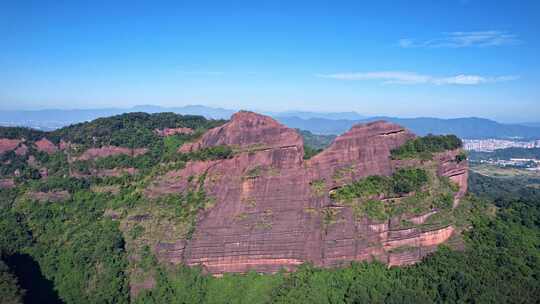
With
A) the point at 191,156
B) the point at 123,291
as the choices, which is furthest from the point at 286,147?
the point at 123,291

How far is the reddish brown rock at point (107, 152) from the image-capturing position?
46.3 m

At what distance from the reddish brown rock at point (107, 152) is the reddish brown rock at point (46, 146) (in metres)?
4.22

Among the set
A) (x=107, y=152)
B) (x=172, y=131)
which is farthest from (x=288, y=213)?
(x=172, y=131)

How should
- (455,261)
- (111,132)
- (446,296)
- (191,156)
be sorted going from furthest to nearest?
1. (111,132)
2. (191,156)
3. (455,261)
4. (446,296)

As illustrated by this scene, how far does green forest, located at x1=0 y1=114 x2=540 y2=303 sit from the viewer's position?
30672mm

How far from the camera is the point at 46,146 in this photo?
1923 inches

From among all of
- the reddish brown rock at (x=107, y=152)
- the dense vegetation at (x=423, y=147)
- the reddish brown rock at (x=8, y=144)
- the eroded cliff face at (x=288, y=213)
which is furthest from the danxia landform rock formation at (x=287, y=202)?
the reddish brown rock at (x=8, y=144)

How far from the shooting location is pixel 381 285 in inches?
1220

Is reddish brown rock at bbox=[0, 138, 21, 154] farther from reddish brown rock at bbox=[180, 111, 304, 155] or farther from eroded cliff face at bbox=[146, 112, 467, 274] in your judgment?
reddish brown rock at bbox=[180, 111, 304, 155]

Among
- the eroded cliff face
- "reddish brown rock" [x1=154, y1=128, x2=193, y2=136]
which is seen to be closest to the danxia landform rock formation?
the eroded cliff face

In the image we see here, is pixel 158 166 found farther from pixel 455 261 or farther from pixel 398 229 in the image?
pixel 455 261

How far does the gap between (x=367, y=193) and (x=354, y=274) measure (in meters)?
6.28

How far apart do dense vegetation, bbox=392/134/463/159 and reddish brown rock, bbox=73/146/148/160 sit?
2648 cm

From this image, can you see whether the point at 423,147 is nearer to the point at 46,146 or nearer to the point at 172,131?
the point at 172,131
